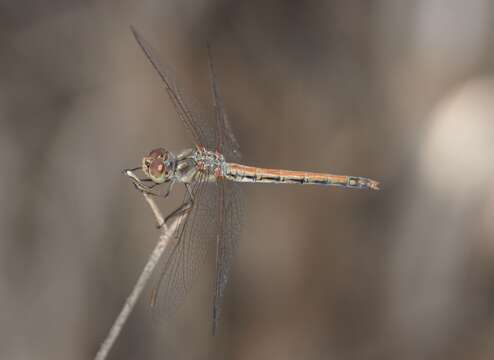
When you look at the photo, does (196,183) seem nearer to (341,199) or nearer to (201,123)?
(201,123)

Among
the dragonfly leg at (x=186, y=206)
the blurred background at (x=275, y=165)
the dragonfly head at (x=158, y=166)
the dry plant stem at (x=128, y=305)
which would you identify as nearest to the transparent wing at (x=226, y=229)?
the dragonfly leg at (x=186, y=206)

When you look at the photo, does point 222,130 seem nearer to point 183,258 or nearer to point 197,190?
point 197,190

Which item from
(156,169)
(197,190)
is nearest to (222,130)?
(197,190)

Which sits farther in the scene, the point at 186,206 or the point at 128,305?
the point at 186,206

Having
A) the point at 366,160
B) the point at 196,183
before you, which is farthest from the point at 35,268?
the point at 366,160

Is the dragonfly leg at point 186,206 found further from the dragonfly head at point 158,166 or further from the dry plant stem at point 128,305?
the dry plant stem at point 128,305

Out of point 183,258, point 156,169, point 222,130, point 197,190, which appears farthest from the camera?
point 222,130

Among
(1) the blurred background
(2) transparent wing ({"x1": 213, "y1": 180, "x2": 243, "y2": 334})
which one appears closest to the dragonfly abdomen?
(2) transparent wing ({"x1": 213, "y1": 180, "x2": 243, "y2": 334})
